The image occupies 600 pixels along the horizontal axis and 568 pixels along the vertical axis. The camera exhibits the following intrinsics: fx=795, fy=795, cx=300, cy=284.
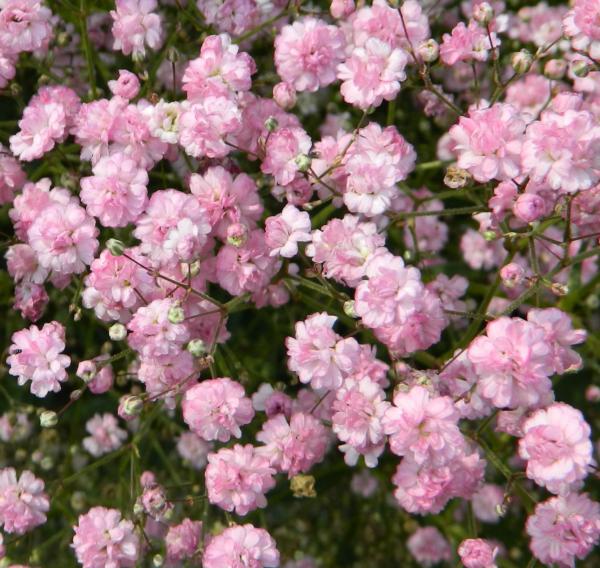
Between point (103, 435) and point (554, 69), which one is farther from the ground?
point (554, 69)

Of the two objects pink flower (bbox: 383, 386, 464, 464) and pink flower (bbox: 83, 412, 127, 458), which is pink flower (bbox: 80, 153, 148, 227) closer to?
pink flower (bbox: 383, 386, 464, 464)

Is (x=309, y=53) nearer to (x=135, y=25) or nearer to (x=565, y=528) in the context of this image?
(x=135, y=25)

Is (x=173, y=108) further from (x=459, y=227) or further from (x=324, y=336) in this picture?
(x=459, y=227)

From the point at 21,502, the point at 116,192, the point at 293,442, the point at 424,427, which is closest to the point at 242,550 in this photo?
the point at 293,442

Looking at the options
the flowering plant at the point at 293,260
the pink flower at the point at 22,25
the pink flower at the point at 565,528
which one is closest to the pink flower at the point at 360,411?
the flowering plant at the point at 293,260

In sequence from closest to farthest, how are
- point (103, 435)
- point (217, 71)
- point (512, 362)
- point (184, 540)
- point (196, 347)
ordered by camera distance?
point (512, 362) < point (196, 347) < point (217, 71) < point (184, 540) < point (103, 435)

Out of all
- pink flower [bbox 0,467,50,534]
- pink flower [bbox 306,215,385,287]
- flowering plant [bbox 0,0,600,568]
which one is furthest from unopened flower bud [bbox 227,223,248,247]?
pink flower [bbox 0,467,50,534]

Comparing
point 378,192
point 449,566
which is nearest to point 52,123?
point 378,192
